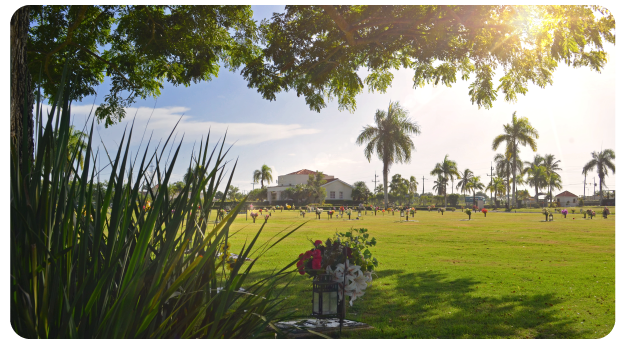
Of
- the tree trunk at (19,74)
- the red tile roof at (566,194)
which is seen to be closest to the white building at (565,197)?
the red tile roof at (566,194)

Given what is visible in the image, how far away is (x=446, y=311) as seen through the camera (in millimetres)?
4930

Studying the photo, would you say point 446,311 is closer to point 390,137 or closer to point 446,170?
point 390,137

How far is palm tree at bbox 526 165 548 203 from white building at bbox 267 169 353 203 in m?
34.4

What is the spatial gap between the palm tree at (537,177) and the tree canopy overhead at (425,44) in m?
73.6

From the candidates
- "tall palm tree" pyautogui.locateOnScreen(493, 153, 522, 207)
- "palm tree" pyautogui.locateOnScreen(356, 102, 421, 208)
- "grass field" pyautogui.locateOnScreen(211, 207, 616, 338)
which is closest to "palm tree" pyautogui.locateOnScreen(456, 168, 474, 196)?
"tall palm tree" pyautogui.locateOnScreen(493, 153, 522, 207)

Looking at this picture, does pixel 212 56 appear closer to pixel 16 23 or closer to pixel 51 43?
pixel 51 43

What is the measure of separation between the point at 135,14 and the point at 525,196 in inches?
3874

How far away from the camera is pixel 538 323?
4.38m

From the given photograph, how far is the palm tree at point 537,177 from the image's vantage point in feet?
239

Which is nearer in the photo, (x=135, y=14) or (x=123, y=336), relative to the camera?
(x=123, y=336)

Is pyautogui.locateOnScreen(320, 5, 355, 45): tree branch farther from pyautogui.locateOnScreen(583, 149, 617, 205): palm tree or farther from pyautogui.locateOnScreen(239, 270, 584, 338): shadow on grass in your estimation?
pyautogui.locateOnScreen(583, 149, 617, 205): palm tree

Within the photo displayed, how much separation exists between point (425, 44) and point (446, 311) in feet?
15.6
